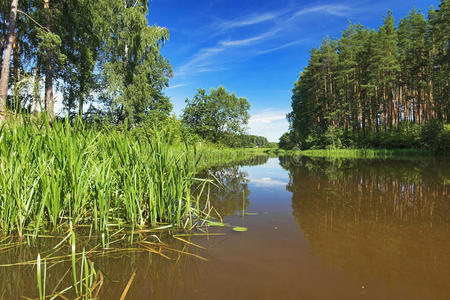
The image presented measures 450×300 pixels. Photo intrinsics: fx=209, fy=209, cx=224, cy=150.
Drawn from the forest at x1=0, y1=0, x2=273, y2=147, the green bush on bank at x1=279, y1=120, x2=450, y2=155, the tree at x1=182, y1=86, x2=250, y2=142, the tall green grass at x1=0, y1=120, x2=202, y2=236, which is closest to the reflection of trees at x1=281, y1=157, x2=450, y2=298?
the tall green grass at x1=0, y1=120, x2=202, y2=236

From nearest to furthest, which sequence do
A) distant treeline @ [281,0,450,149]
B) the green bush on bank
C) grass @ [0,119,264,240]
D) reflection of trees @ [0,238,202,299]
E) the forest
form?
reflection of trees @ [0,238,202,299]
grass @ [0,119,264,240]
the forest
the green bush on bank
distant treeline @ [281,0,450,149]

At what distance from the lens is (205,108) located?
27.9 metres

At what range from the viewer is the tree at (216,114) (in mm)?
27797

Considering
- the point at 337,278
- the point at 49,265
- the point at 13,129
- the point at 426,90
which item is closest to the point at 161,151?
the point at 49,265

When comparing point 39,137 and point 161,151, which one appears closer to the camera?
point 39,137

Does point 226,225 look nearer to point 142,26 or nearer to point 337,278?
point 337,278

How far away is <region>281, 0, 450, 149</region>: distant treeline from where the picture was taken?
66.4ft

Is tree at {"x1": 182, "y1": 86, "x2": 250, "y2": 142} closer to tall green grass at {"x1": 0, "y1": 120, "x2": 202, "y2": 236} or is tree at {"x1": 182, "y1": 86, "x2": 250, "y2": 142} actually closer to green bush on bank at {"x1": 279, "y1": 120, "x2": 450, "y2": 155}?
green bush on bank at {"x1": 279, "y1": 120, "x2": 450, "y2": 155}

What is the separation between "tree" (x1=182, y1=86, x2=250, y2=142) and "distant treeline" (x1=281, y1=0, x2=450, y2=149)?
1122 centimetres

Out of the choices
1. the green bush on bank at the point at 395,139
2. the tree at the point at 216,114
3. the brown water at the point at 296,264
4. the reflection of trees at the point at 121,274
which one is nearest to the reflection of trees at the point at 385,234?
the brown water at the point at 296,264

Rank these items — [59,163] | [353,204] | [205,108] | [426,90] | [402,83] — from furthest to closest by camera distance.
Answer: [205,108] < [402,83] < [426,90] < [353,204] < [59,163]

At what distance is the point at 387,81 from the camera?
2369 cm

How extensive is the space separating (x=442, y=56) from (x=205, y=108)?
956 inches

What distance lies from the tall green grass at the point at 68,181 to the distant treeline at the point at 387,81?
22.3m
